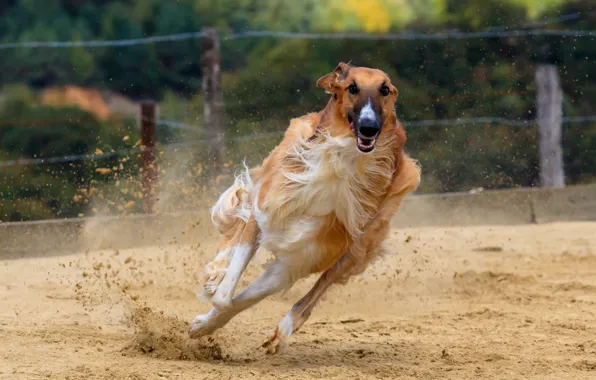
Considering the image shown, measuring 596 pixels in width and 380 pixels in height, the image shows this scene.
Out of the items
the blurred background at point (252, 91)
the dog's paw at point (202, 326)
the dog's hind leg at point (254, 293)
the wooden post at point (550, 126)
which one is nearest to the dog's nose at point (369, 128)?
the dog's hind leg at point (254, 293)

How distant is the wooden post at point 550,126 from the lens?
925cm

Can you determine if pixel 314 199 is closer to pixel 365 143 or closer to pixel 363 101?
pixel 365 143

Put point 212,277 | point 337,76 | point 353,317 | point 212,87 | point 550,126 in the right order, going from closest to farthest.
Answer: point 337,76, point 212,277, point 353,317, point 212,87, point 550,126

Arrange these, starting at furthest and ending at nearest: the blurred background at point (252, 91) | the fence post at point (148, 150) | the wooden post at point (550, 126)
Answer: the wooden post at point (550, 126), the blurred background at point (252, 91), the fence post at point (148, 150)

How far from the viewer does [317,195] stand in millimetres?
4445

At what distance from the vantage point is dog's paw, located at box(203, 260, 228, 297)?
15.3 feet

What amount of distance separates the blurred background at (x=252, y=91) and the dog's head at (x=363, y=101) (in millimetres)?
3222

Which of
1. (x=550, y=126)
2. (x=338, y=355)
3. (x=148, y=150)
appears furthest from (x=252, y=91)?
(x=338, y=355)

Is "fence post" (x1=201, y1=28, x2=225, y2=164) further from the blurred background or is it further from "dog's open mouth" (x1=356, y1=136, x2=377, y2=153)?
"dog's open mouth" (x1=356, y1=136, x2=377, y2=153)

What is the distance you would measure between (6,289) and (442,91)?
5598 mm

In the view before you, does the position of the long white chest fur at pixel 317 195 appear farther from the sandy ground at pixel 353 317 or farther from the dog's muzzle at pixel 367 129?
the sandy ground at pixel 353 317

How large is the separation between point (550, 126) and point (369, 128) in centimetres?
548

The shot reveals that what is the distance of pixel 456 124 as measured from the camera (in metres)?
9.31

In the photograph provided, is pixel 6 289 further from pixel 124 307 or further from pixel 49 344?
pixel 49 344
